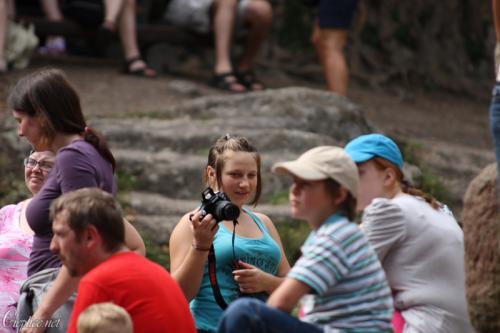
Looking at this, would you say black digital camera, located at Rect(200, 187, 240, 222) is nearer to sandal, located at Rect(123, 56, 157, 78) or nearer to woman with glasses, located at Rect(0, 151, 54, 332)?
woman with glasses, located at Rect(0, 151, 54, 332)

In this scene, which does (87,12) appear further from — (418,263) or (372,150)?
(418,263)

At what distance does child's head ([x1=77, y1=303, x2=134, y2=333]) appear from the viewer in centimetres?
359

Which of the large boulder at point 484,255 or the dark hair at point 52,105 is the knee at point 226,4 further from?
the dark hair at point 52,105

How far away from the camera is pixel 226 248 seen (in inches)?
178

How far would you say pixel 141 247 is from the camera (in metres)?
4.30

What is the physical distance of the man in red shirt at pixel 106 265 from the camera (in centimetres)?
372

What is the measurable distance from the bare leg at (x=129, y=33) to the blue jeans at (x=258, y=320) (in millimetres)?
6377

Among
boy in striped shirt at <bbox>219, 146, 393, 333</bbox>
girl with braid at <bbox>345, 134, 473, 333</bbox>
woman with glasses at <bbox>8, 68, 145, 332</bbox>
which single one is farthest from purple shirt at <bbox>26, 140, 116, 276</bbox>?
girl with braid at <bbox>345, 134, 473, 333</bbox>

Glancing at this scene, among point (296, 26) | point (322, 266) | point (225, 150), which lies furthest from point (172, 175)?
point (296, 26)

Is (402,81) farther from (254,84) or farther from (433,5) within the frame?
(254,84)

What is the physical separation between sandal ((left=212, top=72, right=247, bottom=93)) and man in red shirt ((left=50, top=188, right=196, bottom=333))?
5.92 metres

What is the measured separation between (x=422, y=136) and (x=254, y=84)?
1.49m

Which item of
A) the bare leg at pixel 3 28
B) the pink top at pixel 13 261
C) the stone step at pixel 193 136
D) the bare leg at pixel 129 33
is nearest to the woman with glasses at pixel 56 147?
the pink top at pixel 13 261

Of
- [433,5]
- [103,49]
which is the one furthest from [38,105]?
[433,5]
